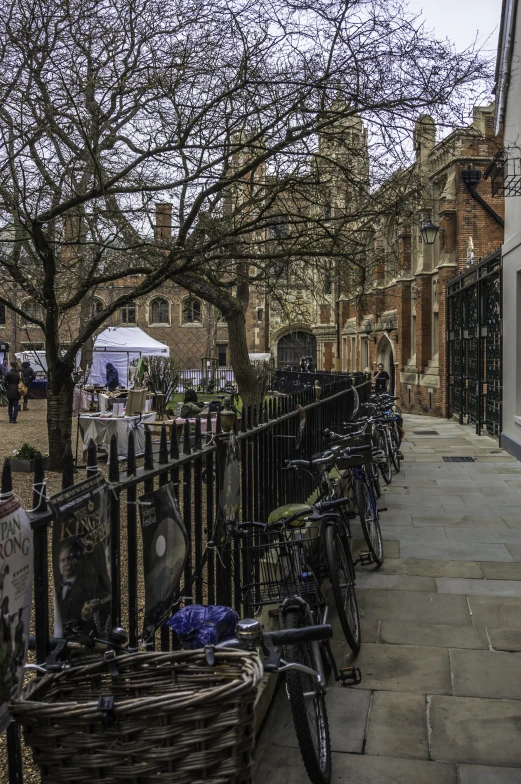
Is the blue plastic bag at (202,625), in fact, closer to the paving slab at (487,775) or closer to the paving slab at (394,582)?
the paving slab at (487,775)

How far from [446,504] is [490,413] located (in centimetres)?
847

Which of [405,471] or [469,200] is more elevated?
[469,200]

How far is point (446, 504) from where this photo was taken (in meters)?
9.58

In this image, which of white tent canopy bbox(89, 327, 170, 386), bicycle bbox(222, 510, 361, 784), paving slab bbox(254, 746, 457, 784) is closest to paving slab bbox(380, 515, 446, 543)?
bicycle bbox(222, 510, 361, 784)

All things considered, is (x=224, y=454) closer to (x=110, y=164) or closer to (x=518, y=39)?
(x=110, y=164)

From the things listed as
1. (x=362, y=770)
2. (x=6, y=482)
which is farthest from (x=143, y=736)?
(x=362, y=770)

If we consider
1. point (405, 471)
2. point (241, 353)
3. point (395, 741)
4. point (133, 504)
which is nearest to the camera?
point (133, 504)

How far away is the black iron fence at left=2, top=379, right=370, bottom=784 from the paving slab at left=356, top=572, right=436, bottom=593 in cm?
89

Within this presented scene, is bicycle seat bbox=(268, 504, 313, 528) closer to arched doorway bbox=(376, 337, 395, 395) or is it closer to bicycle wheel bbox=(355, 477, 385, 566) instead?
bicycle wheel bbox=(355, 477, 385, 566)

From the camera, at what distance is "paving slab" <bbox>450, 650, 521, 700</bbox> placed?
410 cm

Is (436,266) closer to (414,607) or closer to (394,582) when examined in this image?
(394,582)

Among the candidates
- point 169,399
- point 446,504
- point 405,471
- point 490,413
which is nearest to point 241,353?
point 405,471

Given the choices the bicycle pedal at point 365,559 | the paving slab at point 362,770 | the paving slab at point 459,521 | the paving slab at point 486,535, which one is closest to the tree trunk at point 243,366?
the paving slab at point 459,521

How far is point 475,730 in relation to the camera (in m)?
3.68
